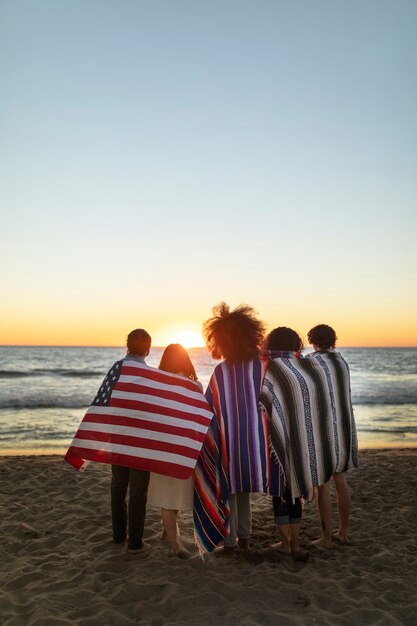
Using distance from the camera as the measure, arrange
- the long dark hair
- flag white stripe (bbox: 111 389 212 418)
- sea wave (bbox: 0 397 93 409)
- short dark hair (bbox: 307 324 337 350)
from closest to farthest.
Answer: flag white stripe (bbox: 111 389 212 418) → the long dark hair → short dark hair (bbox: 307 324 337 350) → sea wave (bbox: 0 397 93 409)

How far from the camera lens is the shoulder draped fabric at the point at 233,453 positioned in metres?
4.25

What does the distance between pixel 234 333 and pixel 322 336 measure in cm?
94

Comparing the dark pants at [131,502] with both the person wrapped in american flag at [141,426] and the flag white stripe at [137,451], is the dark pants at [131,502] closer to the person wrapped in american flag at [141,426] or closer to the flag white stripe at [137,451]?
the person wrapped in american flag at [141,426]

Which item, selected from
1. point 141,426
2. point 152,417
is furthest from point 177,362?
point 141,426

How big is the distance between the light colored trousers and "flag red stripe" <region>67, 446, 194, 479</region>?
0.52 metres

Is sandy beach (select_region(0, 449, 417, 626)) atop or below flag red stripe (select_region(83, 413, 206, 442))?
below

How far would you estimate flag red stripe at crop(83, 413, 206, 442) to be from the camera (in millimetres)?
4328

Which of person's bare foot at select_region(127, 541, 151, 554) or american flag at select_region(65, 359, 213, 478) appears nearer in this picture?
american flag at select_region(65, 359, 213, 478)

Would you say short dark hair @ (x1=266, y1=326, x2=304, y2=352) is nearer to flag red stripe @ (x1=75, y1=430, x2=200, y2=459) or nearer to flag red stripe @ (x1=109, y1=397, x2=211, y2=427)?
flag red stripe @ (x1=109, y1=397, x2=211, y2=427)

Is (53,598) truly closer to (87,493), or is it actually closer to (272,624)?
(272,624)

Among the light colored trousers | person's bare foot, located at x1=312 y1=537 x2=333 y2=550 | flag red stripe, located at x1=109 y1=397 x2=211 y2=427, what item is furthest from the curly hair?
person's bare foot, located at x1=312 y1=537 x2=333 y2=550

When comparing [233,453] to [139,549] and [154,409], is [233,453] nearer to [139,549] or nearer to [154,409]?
[154,409]

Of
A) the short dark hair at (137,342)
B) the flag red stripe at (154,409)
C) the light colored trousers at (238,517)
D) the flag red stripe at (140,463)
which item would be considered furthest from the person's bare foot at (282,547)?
the short dark hair at (137,342)

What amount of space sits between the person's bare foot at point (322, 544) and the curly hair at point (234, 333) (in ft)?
6.45
